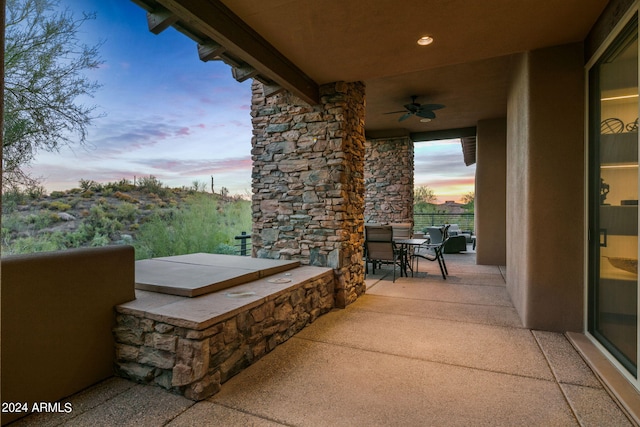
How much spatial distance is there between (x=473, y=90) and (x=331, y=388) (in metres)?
5.18

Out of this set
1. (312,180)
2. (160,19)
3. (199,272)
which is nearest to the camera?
(160,19)

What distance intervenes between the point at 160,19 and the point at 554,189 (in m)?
3.68

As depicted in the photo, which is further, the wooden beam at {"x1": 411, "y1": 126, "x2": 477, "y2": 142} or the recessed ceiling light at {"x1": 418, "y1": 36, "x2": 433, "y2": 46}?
the wooden beam at {"x1": 411, "y1": 126, "x2": 477, "y2": 142}

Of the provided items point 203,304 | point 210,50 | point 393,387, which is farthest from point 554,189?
point 210,50

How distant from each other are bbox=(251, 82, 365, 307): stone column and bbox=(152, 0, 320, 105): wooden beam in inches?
18.8

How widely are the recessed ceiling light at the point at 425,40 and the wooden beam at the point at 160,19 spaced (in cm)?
208

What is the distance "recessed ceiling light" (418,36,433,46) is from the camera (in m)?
2.93

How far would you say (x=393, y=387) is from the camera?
83.6 inches

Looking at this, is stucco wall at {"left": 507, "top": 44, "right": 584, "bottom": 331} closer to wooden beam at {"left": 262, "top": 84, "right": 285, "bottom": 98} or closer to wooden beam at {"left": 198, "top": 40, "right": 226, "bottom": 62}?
wooden beam at {"left": 262, "top": 84, "right": 285, "bottom": 98}

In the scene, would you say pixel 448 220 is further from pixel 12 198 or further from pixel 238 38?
pixel 12 198

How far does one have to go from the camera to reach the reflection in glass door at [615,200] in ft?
7.18

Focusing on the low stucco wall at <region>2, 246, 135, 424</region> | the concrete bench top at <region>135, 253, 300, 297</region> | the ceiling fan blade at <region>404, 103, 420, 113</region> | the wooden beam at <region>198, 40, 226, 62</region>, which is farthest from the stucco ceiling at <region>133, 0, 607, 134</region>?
the concrete bench top at <region>135, 253, 300, 297</region>

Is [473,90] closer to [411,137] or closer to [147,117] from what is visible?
[411,137]

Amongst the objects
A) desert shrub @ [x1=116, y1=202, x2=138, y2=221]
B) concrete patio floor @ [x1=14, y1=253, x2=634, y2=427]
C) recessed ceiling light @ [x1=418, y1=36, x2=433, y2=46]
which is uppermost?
recessed ceiling light @ [x1=418, y1=36, x2=433, y2=46]
